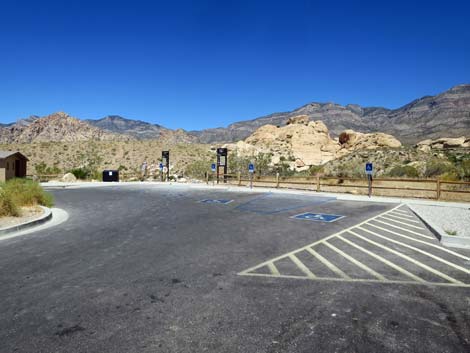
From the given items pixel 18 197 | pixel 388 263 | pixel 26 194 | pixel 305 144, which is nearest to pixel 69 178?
pixel 26 194

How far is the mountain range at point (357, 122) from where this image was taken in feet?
323

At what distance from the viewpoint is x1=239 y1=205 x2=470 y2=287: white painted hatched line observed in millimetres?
5469

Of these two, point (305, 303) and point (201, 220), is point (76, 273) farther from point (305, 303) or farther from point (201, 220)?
point (201, 220)

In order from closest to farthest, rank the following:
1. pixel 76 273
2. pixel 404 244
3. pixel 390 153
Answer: pixel 76 273 → pixel 404 244 → pixel 390 153

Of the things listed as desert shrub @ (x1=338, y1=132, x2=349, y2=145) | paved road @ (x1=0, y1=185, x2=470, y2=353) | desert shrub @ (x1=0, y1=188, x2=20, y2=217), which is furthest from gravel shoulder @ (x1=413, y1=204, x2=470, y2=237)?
desert shrub @ (x1=338, y1=132, x2=349, y2=145)

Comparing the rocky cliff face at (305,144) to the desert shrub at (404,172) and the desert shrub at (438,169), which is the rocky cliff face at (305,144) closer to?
the desert shrub at (404,172)

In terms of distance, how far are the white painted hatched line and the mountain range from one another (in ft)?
259

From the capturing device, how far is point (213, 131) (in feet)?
617

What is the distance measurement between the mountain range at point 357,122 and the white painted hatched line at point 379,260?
78837 millimetres

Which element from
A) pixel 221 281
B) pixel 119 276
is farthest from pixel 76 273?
pixel 221 281

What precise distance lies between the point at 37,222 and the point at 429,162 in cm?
3188

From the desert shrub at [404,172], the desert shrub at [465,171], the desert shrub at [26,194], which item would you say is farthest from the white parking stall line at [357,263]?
the desert shrub at [404,172]

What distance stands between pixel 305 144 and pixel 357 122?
83762 mm

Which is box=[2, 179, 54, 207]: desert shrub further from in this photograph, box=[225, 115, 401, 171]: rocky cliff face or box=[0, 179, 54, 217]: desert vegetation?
box=[225, 115, 401, 171]: rocky cliff face
